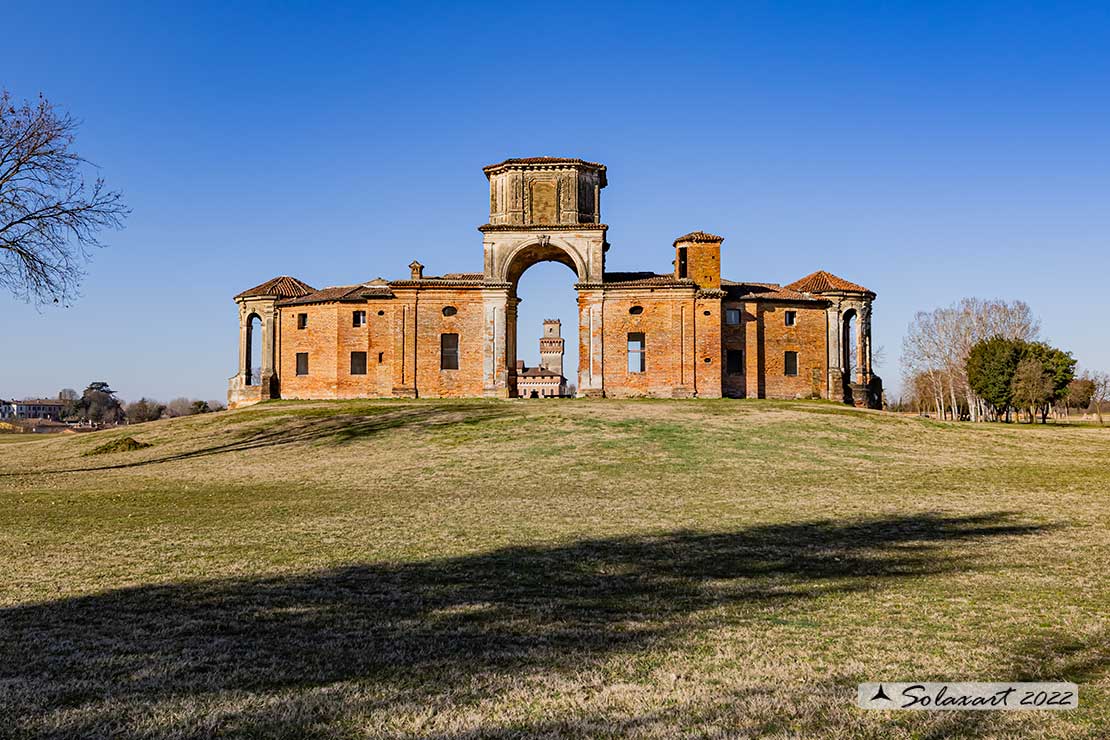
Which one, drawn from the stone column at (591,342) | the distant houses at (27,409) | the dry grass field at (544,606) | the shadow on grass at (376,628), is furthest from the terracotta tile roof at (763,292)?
the distant houses at (27,409)

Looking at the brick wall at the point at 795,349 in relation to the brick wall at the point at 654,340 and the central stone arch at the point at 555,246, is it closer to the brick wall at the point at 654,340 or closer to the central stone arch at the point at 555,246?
the brick wall at the point at 654,340

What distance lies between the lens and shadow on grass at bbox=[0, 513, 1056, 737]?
4711 mm

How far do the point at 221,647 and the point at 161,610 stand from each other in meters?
1.58

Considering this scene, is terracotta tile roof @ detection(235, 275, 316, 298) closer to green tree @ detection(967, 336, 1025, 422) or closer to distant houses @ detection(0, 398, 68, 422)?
green tree @ detection(967, 336, 1025, 422)

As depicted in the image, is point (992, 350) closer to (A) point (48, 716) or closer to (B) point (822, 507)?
(B) point (822, 507)

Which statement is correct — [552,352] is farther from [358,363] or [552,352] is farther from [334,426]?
[334,426]

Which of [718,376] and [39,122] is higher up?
[39,122]

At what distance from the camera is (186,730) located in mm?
4328

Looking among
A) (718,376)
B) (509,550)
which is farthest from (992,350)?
(509,550)

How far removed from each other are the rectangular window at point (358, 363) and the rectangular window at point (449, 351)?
559 cm

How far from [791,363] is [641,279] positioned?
11.0m

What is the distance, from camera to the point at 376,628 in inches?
253

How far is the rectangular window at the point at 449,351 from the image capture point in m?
45.0

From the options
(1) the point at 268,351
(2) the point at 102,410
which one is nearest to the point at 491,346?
(1) the point at 268,351
